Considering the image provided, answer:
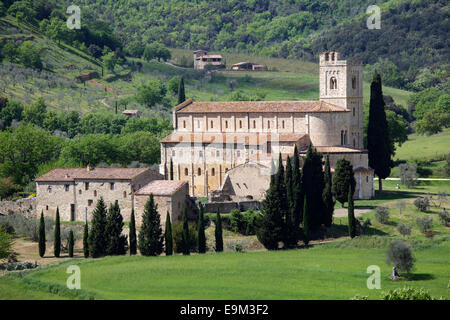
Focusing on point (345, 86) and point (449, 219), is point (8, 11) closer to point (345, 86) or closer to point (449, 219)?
point (345, 86)

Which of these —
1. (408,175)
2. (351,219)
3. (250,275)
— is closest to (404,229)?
(351,219)

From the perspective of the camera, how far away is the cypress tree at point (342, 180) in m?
67.1

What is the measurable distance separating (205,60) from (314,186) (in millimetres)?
121360

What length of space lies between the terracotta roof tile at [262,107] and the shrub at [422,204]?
1166cm

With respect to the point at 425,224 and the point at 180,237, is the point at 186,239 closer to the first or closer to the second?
the point at 180,237

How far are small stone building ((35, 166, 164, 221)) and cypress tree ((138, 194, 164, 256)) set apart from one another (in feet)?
22.5

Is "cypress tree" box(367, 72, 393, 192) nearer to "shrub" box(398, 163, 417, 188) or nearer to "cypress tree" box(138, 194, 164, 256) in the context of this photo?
"shrub" box(398, 163, 417, 188)

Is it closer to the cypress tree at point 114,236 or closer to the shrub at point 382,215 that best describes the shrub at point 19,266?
the cypress tree at point 114,236

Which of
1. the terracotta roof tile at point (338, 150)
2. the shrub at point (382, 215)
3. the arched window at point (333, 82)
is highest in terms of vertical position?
the arched window at point (333, 82)

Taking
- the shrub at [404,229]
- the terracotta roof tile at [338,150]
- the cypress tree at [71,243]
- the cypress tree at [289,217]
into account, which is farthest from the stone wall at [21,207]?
the shrub at [404,229]

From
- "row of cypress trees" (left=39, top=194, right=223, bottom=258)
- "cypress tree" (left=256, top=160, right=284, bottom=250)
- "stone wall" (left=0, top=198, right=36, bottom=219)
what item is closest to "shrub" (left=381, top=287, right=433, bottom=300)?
"cypress tree" (left=256, top=160, right=284, bottom=250)

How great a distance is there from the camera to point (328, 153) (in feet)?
237

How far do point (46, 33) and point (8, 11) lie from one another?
332 inches
